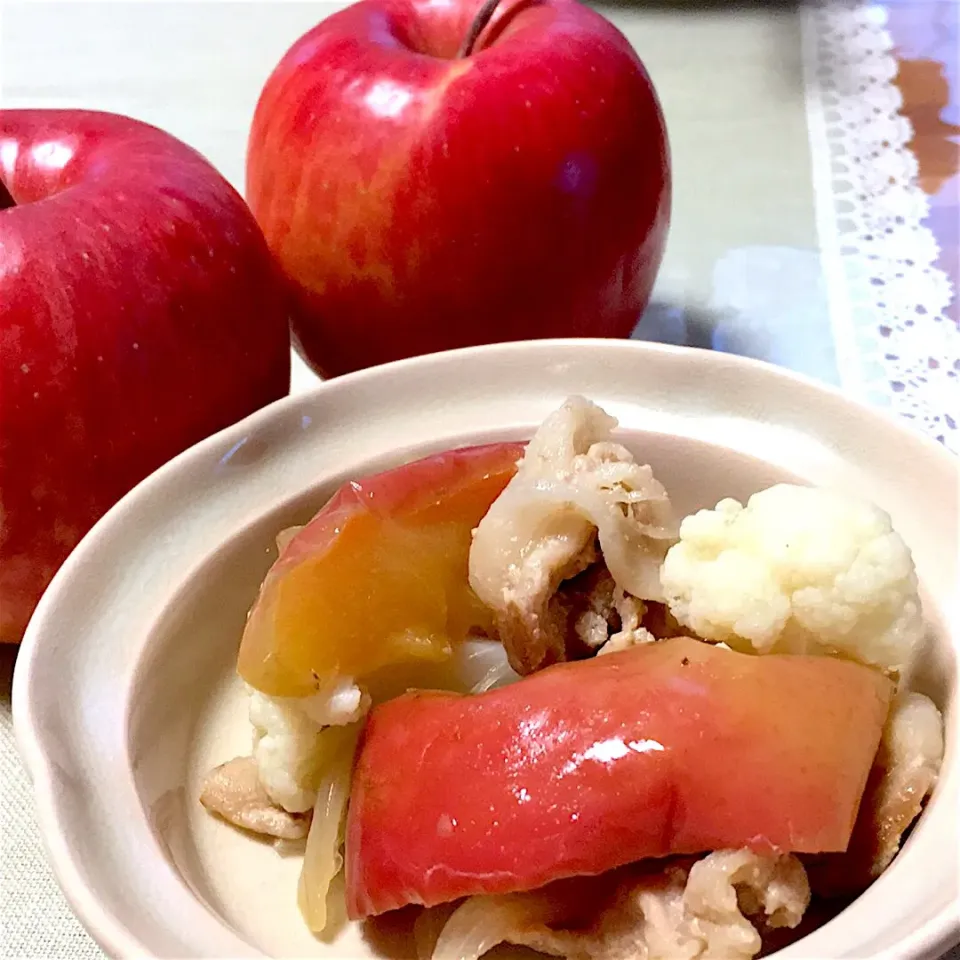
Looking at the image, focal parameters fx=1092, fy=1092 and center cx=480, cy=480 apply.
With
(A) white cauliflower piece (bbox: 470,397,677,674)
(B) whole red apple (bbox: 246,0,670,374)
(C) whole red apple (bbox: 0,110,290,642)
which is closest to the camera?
(A) white cauliflower piece (bbox: 470,397,677,674)

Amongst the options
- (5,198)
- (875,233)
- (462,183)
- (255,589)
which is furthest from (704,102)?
(255,589)

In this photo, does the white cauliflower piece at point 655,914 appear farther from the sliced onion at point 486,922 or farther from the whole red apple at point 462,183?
the whole red apple at point 462,183

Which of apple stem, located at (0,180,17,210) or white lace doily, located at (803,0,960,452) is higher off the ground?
apple stem, located at (0,180,17,210)

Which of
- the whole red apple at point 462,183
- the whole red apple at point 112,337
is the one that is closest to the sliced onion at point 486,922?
the whole red apple at point 112,337

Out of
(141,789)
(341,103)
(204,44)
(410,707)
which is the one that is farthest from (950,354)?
(204,44)

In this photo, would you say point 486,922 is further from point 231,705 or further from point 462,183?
point 462,183

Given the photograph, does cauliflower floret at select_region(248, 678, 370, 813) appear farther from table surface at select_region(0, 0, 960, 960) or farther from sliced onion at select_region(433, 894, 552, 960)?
table surface at select_region(0, 0, 960, 960)

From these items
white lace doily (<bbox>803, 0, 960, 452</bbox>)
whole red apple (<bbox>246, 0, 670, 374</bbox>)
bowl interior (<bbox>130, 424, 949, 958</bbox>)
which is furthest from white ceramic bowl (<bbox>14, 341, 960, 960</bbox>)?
white lace doily (<bbox>803, 0, 960, 452</bbox>)

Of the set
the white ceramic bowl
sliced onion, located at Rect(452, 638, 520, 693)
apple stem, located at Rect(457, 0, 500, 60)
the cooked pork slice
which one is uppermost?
apple stem, located at Rect(457, 0, 500, 60)
